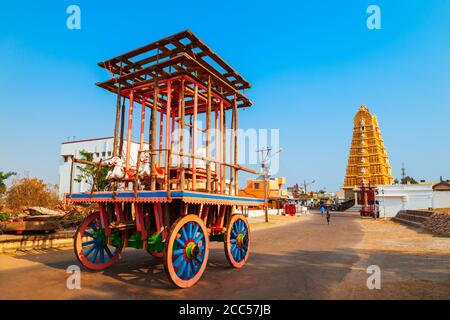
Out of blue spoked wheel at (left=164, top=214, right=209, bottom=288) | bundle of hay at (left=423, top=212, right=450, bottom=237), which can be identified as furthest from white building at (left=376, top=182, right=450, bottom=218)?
blue spoked wheel at (left=164, top=214, right=209, bottom=288)

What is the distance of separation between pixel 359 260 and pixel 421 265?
1447 millimetres

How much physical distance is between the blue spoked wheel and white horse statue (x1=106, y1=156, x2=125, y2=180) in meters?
1.81

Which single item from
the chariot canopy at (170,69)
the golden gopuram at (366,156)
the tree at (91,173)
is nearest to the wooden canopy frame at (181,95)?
the chariot canopy at (170,69)

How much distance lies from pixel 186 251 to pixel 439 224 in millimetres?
17360

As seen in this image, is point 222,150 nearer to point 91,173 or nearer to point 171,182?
point 171,182

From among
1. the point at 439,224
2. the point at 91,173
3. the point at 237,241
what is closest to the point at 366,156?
the point at 439,224

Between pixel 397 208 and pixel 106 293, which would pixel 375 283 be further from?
pixel 397 208

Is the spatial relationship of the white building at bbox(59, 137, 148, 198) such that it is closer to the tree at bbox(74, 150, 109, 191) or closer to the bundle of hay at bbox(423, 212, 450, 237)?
the tree at bbox(74, 150, 109, 191)

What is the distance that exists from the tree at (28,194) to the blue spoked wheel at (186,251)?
1367 centimetres

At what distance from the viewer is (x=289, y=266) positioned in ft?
23.2

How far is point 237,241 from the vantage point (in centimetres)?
675

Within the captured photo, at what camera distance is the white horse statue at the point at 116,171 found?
569cm

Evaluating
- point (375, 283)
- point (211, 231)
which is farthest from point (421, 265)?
point (211, 231)
